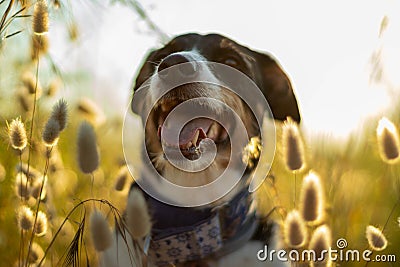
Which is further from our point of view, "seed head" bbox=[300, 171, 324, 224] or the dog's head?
the dog's head

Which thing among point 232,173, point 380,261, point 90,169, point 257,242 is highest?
point 90,169

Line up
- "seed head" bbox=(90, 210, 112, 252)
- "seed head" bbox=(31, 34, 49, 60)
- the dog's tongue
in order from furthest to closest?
the dog's tongue → "seed head" bbox=(31, 34, 49, 60) → "seed head" bbox=(90, 210, 112, 252)

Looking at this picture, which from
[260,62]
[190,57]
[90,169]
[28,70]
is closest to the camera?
[90,169]

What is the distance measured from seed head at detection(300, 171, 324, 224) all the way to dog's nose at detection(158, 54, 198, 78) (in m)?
0.80

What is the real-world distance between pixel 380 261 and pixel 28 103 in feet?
5.38

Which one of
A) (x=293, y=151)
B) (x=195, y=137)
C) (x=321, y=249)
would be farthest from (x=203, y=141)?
(x=321, y=249)

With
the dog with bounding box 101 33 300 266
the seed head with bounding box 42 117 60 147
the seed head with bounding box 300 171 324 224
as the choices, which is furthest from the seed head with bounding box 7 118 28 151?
the seed head with bounding box 300 171 324 224

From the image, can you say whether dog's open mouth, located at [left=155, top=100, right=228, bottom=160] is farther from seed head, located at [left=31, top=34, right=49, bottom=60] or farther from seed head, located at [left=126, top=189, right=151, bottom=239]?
seed head, located at [left=126, top=189, right=151, bottom=239]

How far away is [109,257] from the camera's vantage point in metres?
2.15

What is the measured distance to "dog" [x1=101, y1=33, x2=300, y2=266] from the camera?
7.45ft

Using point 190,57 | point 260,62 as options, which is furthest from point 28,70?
point 260,62

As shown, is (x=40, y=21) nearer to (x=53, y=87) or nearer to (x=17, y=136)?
(x=17, y=136)

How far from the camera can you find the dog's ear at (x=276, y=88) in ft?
9.07

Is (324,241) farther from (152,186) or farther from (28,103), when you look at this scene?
(28,103)
